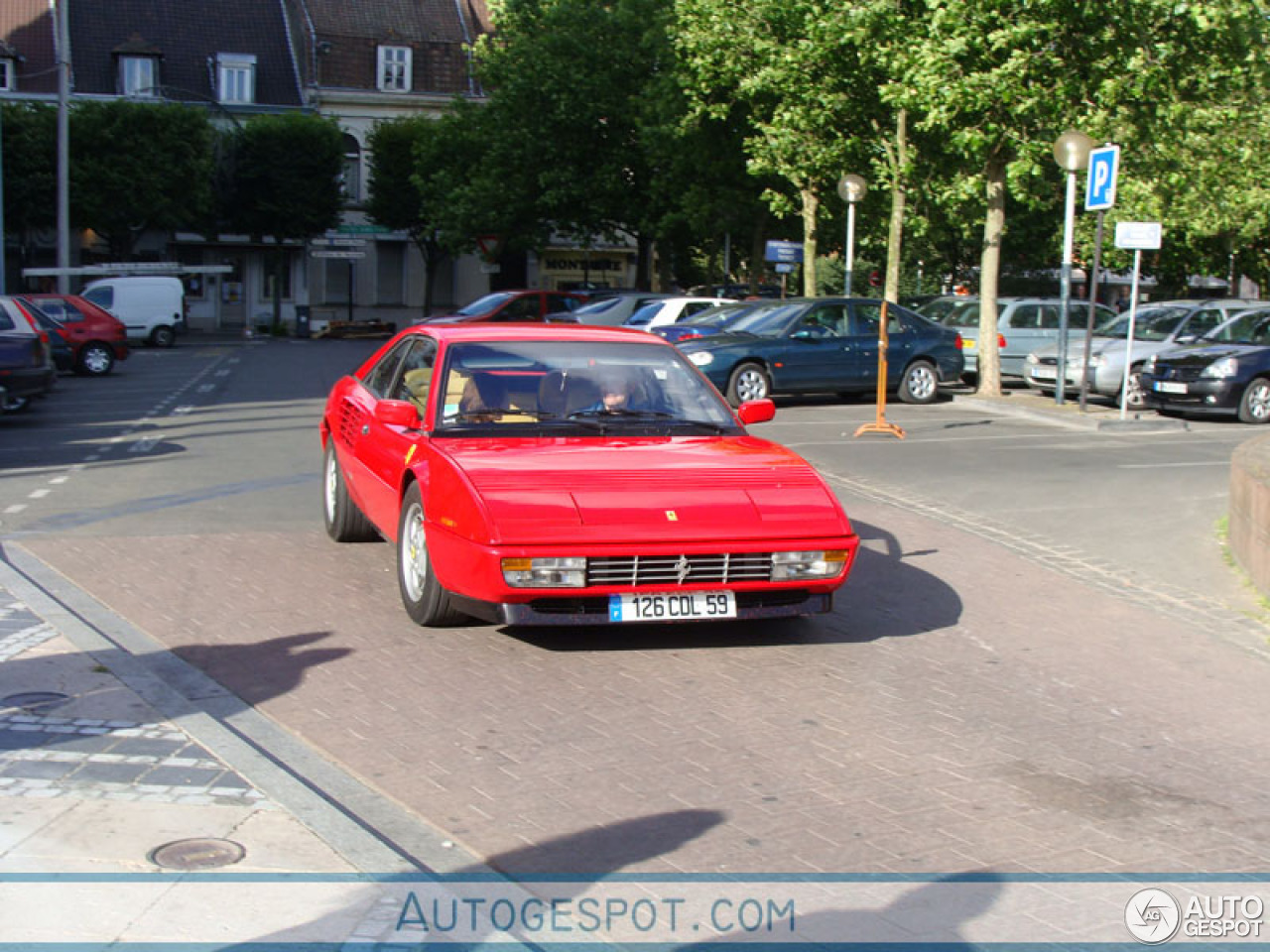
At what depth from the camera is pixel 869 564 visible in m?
9.73

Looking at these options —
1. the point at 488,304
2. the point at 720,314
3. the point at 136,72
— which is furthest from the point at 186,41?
the point at 720,314

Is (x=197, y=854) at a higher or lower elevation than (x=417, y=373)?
lower

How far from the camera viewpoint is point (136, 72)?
57.0 metres

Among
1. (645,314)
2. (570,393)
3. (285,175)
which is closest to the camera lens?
(570,393)

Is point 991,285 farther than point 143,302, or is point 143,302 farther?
point 143,302

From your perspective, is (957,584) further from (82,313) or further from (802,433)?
(82,313)

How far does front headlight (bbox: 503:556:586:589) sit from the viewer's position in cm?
669

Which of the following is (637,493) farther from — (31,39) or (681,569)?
(31,39)

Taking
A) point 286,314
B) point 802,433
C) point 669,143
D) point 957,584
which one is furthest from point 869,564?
point 286,314

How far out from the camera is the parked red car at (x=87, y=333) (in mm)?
28969

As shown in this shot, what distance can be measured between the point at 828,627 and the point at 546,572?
186cm

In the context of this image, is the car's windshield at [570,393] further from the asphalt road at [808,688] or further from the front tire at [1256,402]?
the front tire at [1256,402]

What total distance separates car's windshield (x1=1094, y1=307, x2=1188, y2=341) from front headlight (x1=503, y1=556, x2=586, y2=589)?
18439 millimetres

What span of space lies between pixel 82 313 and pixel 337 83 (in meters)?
32.7
